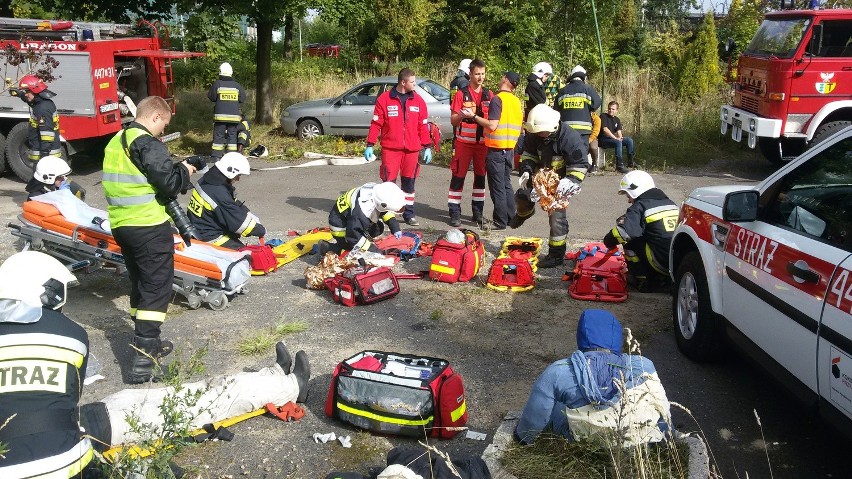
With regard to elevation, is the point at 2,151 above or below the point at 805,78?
below

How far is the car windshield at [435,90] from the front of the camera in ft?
48.9

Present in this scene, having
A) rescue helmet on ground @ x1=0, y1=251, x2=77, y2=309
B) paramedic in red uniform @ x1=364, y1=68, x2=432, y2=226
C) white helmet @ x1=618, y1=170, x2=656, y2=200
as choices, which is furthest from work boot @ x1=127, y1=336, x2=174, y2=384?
paramedic in red uniform @ x1=364, y1=68, x2=432, y2=226

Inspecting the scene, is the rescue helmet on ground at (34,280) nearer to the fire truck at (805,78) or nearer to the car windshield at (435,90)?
the fire truck at (805,78)

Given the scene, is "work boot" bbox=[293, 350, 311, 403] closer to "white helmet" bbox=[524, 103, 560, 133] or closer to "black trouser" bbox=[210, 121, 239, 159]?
"white helmet" bbox=[524, 103, 560, 133]

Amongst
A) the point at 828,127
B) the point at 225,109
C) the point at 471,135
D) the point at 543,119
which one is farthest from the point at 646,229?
the point at 225,109

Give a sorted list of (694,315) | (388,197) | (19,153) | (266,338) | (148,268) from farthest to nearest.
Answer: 1. (19,153)
2. (388,197)
3. (266,338)
4. (694,315)
5. (148,268)

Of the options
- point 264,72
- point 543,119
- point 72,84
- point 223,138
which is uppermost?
point 264,72

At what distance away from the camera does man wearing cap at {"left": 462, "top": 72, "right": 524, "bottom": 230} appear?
8.95m

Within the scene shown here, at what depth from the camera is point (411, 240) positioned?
8266 millimetres

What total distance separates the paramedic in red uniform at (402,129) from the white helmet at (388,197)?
7.12 feet

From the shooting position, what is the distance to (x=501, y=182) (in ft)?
29.8

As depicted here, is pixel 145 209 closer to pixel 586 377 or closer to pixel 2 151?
pixel 586 377

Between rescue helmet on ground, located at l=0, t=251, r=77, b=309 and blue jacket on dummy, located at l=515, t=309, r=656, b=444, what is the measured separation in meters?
2.33

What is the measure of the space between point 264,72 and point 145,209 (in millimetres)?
11672
